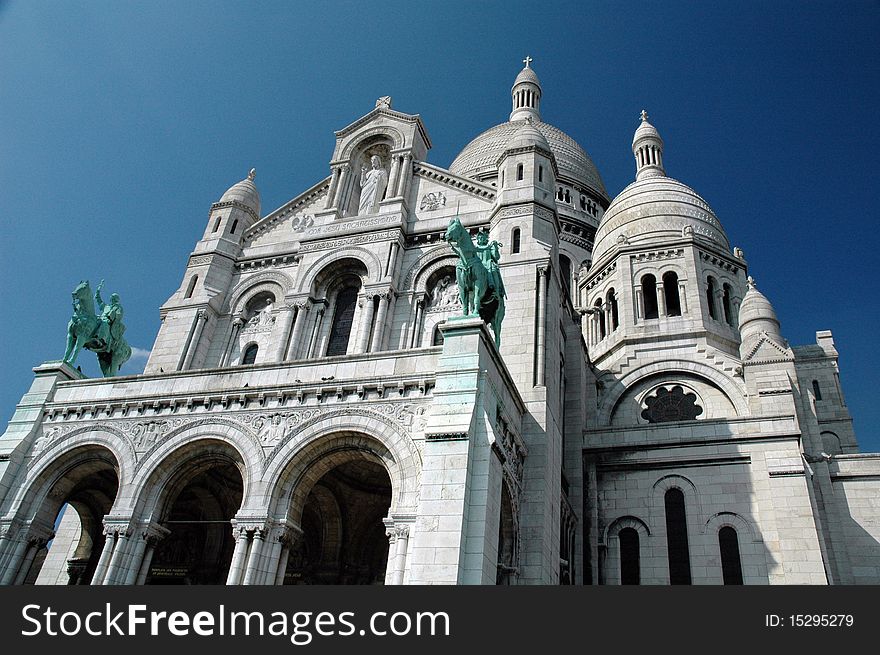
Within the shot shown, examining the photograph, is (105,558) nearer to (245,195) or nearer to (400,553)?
(400,553)

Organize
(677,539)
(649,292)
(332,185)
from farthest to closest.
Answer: (649,292), (332,185), (677,539)

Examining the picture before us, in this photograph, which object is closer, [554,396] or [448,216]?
[554,396]

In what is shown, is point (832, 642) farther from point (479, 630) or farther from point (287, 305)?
point (287, 305)

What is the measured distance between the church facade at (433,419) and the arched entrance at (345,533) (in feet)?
0.23

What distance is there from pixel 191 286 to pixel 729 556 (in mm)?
22457

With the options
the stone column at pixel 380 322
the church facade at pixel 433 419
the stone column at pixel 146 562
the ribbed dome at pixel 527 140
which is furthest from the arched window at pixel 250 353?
the ribbed dome at pixel 527 140

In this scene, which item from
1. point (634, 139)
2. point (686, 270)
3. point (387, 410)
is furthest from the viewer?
point (634, 139)

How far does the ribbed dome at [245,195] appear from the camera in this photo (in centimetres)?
3222

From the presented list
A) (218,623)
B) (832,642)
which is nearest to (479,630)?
(218,623)

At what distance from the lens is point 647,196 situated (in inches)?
1544

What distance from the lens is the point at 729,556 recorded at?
2370 centimetres

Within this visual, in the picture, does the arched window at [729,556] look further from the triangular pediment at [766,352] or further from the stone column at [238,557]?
the stone column at [238,557]

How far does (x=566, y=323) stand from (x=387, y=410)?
1301 centimetres

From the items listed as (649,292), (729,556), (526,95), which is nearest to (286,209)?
(649,292)
